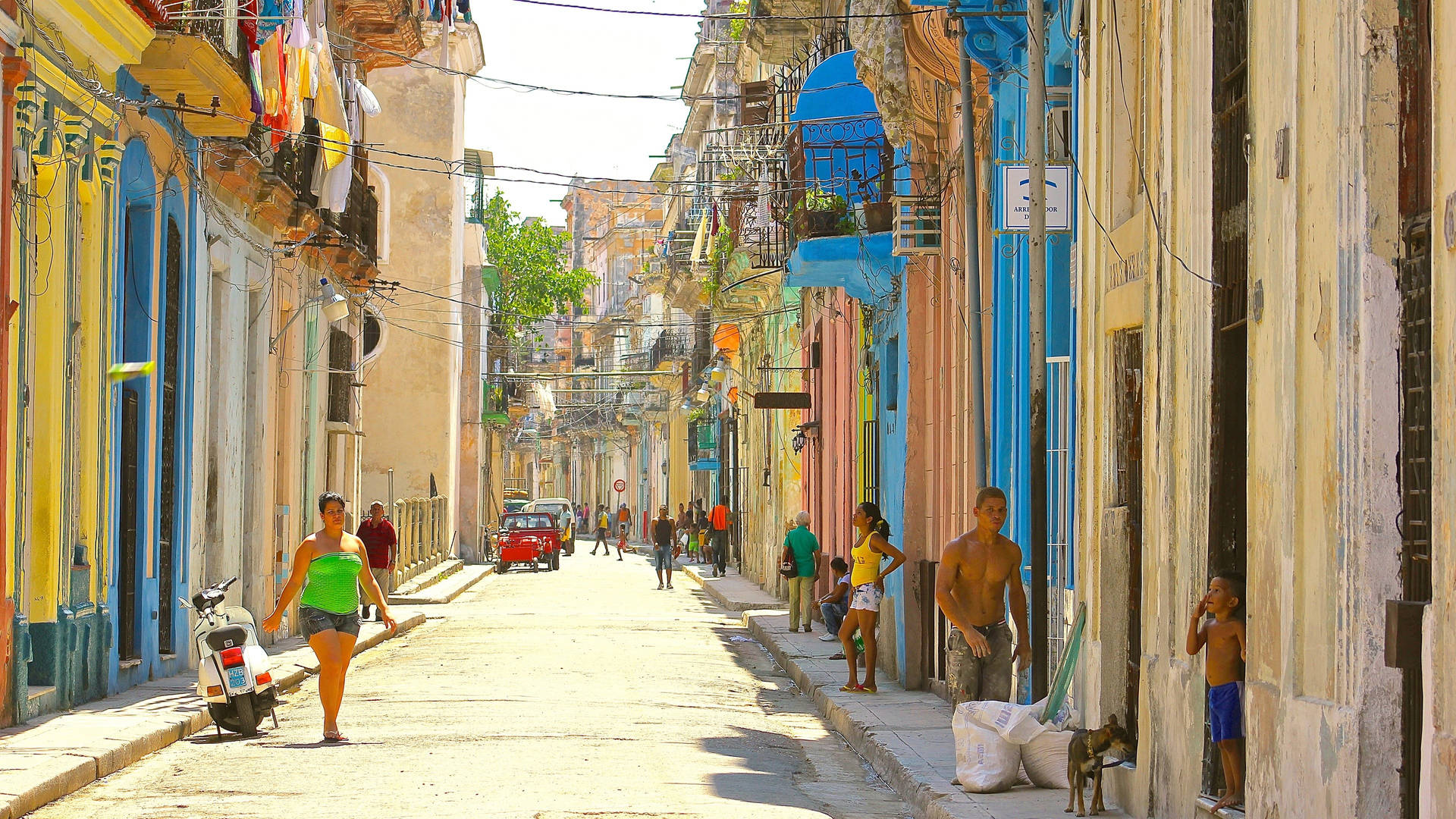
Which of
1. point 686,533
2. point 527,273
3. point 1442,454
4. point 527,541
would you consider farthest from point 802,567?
point 527,273

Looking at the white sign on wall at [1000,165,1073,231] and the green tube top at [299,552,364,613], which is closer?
the white sign on wall at [1000,165,1073,231]

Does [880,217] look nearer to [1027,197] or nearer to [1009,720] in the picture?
[1027,197]

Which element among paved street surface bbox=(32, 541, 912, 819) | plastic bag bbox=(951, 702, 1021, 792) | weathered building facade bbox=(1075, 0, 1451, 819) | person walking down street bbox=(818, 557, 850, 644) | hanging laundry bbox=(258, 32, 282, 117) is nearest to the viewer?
weathered building facade bbox=(1075, 0, 1451, 819)

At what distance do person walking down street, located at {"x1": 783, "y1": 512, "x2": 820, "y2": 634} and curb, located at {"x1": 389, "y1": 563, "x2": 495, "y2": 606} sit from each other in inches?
353

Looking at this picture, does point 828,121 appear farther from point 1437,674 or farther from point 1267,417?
point 1437,674

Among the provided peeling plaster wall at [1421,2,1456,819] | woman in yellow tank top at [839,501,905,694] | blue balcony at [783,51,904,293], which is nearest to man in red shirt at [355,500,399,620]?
blue balcony at [783,51,904,293]

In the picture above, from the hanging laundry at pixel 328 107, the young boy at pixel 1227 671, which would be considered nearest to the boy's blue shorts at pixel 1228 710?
the young boy at pixel 1227 671

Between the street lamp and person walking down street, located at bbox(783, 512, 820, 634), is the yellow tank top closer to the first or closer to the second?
person walking down street, located at bbox(783, 512, 820, 634)

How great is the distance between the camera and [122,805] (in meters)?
9.61

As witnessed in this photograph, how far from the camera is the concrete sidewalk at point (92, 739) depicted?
9750 millimetres

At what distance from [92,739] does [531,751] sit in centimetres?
268

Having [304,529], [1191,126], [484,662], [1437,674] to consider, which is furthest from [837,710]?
[304,529]

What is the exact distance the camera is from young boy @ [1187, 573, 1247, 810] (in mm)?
7852

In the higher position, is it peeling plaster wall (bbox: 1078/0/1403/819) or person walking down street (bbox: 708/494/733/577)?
peeling plaster wall (bbox: 1078/0/1403/819)
